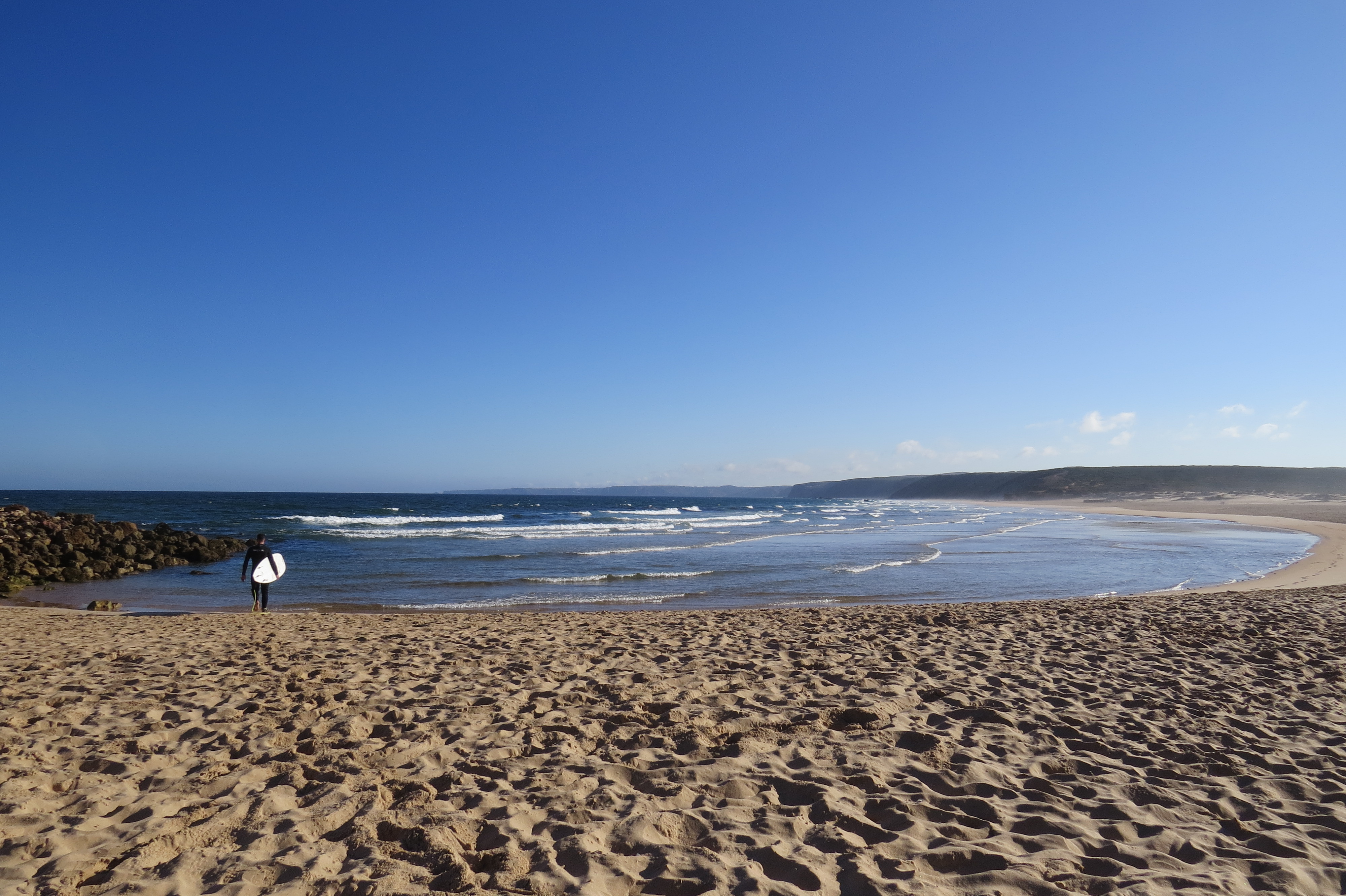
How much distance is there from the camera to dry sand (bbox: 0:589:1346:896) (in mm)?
3205

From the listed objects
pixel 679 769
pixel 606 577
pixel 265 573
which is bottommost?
pixel 606 577

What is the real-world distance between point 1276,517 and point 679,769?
57.6 meters

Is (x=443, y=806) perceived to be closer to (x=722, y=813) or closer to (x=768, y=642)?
(x=722, y=813)

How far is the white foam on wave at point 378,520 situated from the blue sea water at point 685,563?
35 cm

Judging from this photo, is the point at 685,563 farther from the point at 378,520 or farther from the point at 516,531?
the point at 378,520

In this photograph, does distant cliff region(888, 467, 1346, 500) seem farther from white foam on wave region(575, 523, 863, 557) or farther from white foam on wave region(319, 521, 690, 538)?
white foam on wave region(319, 521, 690, 538)

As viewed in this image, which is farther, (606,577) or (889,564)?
(889,564)

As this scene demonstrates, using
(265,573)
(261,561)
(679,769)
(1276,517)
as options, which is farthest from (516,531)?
(1276,517)

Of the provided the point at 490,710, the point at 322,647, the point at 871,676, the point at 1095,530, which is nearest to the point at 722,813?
the point at 490,710

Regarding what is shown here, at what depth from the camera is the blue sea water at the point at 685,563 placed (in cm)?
1470

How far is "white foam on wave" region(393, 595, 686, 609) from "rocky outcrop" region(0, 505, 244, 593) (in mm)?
9685

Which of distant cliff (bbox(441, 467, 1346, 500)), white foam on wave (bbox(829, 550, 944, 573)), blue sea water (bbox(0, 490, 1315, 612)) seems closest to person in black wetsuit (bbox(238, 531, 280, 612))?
blue sea water (bbox(0, 490, 1315, 612))

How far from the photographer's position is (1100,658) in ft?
24.0

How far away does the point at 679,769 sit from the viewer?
4.33m
